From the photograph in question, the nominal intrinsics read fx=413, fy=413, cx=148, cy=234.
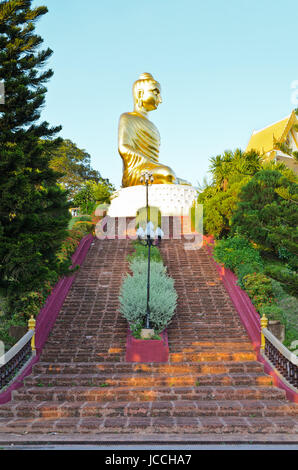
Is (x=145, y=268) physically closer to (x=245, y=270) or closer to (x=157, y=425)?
(x=245, y=270)

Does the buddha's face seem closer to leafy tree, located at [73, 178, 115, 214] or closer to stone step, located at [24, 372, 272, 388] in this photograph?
leafy tree, located at [73, 178, 115, 214]

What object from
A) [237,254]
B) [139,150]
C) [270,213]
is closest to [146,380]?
[270,213]

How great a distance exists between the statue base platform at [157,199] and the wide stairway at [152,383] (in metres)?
10.2

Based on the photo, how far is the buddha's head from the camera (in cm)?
2417

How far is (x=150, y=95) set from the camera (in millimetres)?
24125

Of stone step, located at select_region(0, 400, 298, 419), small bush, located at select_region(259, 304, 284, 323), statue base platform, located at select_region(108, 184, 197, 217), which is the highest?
statue base platform, located at select_region(108, 184, 197, 217)

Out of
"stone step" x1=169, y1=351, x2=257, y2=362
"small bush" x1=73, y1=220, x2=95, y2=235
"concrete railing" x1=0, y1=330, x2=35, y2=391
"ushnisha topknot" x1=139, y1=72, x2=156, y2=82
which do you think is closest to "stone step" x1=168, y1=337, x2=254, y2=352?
"stone step" x1=169, y1=351, x2=257, y2=362

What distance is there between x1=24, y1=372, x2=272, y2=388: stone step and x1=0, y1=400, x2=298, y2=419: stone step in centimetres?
88

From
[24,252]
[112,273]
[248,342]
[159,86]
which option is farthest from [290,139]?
[24,252]

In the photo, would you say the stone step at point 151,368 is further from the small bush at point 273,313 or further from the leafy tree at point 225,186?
the leafy tree at point 225,186

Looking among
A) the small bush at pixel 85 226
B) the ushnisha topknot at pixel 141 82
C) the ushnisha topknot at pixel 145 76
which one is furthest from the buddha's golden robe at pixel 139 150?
the small bush at pixel 85 226

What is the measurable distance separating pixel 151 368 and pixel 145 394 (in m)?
1.08

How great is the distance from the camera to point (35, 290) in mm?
10469

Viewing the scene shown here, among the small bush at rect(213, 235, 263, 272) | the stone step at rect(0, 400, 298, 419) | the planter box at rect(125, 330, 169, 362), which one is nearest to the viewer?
the stone step at rect(0, 400, 298, 419)
